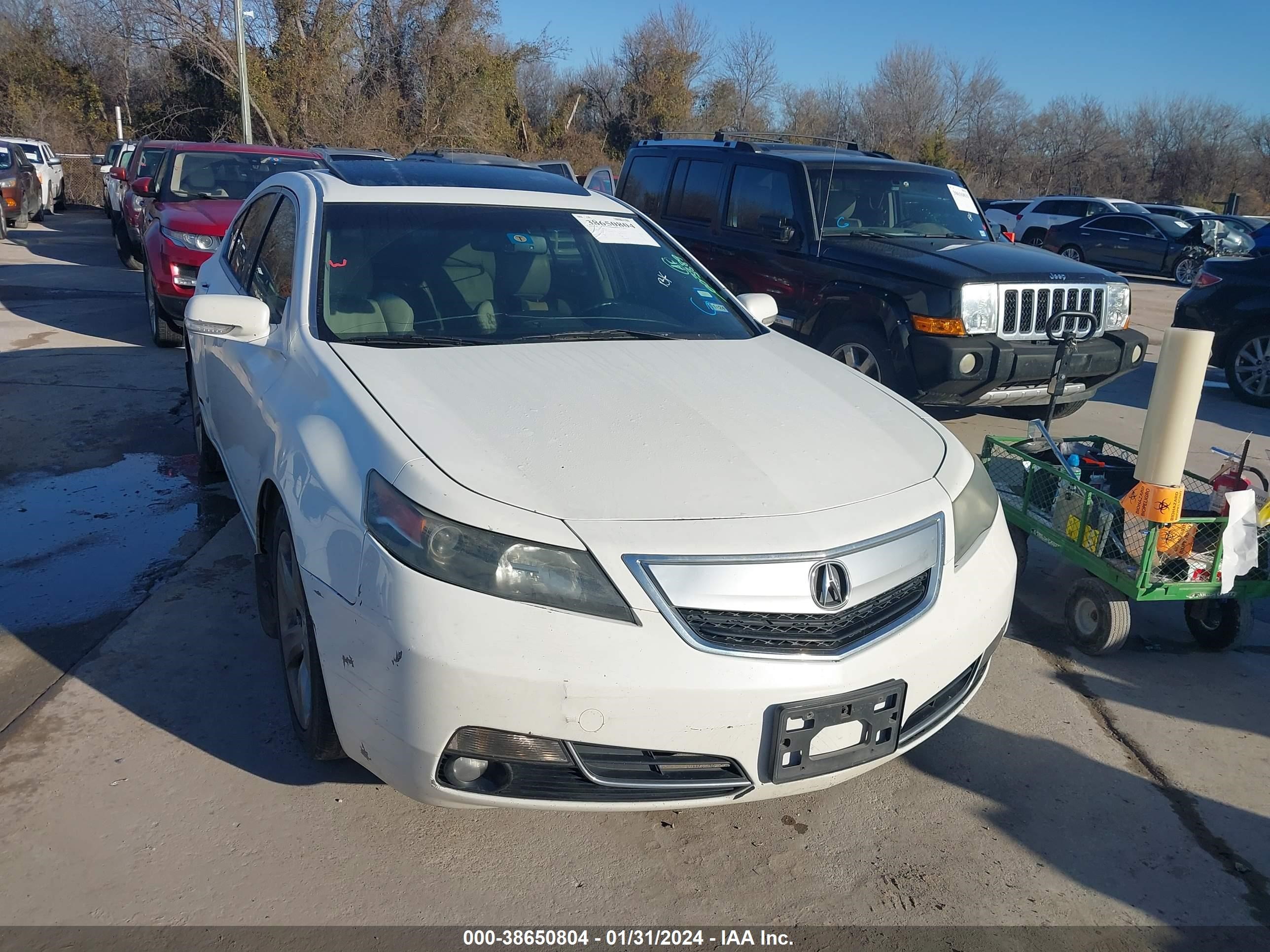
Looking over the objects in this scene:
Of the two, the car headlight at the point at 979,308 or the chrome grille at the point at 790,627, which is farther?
the car headlight at the point at 979,308

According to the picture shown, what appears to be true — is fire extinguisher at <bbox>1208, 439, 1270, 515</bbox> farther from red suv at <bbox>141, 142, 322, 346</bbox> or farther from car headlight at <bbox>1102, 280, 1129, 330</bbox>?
red suv at <bbox>141, 142, 322, 346</bbox>

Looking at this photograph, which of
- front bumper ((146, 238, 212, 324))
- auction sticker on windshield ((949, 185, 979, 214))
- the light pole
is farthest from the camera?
the light pole

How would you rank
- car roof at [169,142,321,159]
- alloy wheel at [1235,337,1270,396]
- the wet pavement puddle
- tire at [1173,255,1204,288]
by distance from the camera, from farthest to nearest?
tire at [1173,255,1204,288]
car roof at [169,142,321,159]
alloy wheel at [1235,337,1270,396]
the wet pavement puddle

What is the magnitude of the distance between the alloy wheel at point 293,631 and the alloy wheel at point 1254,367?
28.1 feet

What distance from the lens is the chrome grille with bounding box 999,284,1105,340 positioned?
250 inches

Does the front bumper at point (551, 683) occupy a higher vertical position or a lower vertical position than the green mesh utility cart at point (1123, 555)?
higher

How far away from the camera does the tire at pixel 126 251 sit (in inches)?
561

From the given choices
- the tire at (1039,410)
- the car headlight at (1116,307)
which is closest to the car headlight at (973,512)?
the tire at (1039,410)

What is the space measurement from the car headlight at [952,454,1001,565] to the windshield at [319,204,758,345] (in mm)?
1131

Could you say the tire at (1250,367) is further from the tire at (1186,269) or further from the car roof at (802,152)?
the tire at (1186,269)

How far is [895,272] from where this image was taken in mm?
6453

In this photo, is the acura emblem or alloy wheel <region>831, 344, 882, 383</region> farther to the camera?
alloy wheel <region>831, 344, 882, 383</region>

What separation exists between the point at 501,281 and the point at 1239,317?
7739 mm

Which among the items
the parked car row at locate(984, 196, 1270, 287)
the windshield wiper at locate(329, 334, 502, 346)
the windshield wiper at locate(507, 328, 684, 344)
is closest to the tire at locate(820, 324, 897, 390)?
the windshield wiper at locate(507, 328, 684, 344)
